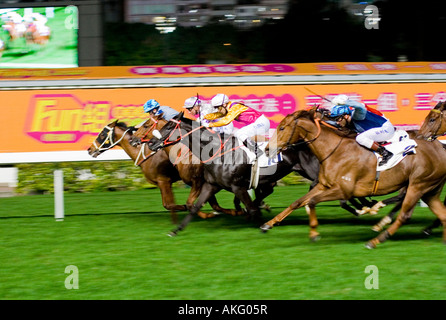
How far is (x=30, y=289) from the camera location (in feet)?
21.6

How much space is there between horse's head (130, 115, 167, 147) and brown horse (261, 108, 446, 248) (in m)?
1.82

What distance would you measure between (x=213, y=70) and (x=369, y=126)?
21.9 ft

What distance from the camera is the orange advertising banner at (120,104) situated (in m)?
13.7

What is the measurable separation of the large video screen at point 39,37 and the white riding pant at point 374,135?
963 cm

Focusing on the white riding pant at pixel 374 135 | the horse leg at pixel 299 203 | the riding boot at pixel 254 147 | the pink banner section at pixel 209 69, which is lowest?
the horse leg at pixel 299 203

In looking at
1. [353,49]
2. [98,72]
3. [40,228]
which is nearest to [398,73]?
[353,49]

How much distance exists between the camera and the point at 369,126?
28.2 feet

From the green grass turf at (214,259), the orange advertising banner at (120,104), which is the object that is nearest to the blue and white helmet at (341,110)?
the green grass turf at (214,259)

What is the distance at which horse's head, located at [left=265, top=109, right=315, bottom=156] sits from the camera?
8.33 meters

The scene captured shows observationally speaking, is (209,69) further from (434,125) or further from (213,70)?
(434,125)

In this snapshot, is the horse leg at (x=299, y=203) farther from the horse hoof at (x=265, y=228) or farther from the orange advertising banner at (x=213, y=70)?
the orange advertising banner at (x=213, y=70)

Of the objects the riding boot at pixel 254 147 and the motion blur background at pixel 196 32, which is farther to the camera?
the motion blur background at pixel 196 32

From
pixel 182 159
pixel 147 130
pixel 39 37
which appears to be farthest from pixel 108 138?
pixel 39 37
